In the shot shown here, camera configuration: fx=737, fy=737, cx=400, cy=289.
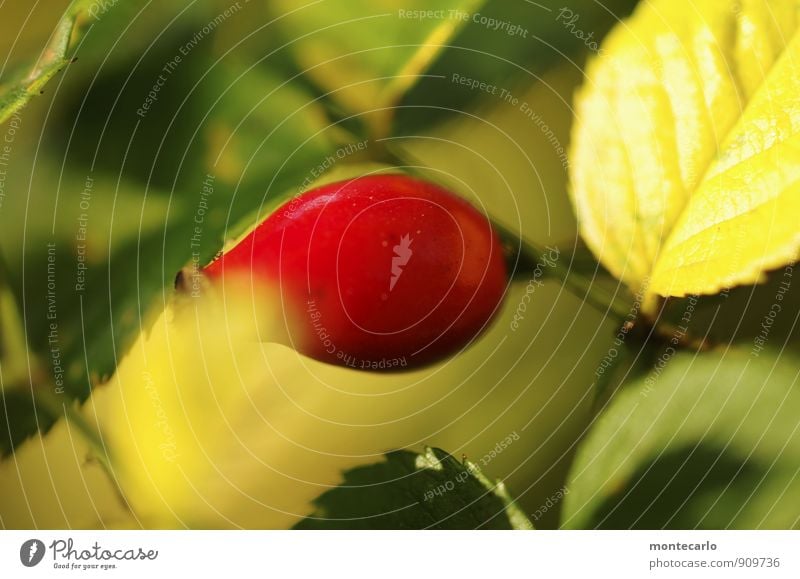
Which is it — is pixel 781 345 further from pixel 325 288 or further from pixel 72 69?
pixel 72 69

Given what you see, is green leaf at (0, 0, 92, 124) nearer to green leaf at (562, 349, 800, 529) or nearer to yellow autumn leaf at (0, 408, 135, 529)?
yellow autumn leaf at (0, 408, 135, 529)

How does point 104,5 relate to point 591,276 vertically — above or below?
above

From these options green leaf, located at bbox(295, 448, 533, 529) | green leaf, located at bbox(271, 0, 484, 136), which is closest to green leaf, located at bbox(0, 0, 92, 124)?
green leaf, located at bbox(271, 0, 484, 136)

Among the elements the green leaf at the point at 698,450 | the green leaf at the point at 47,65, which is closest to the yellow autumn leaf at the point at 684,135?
the green leaf at the point at 698,450

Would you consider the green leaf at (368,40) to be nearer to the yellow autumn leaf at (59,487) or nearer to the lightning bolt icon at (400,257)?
the lightning bolt icon at (400,257)
